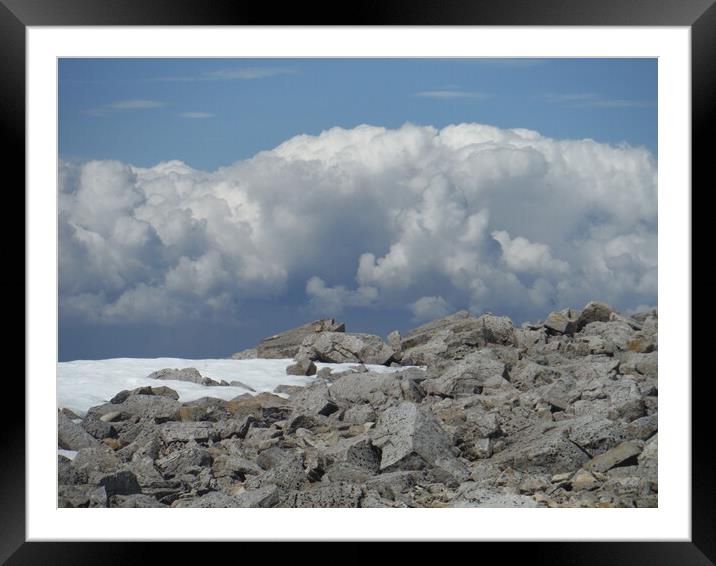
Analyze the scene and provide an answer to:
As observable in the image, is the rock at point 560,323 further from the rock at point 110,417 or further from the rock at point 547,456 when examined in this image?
the rock at point 110,417

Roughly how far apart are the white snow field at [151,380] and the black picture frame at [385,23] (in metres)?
3.92

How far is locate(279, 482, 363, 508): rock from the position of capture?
4.77m

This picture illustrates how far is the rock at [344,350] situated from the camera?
941 centimetres

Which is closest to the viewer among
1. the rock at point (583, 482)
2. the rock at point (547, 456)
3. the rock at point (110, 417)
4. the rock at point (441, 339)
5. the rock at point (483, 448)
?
the rock at point (583, 482)

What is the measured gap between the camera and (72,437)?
6.46m

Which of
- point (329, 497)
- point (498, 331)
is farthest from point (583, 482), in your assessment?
point (498, 331)

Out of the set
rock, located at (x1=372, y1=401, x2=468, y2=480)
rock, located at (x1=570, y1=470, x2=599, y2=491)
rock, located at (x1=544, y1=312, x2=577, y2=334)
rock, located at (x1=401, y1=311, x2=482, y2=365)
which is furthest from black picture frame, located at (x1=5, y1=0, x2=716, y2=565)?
rock, located at (x1=544, y1=312, x2=577, y2=334)

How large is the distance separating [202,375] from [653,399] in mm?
4596

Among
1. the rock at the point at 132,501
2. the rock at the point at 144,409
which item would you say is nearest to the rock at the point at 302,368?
the rock at the point at 144,409

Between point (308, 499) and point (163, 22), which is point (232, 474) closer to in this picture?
point (308, 499)

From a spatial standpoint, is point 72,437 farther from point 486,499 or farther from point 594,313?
point 594,313

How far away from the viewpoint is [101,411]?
724 cm

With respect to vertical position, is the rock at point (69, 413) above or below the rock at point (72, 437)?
above

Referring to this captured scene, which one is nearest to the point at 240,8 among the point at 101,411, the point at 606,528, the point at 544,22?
the point at 544,22
